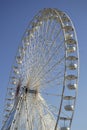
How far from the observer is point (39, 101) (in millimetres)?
31141

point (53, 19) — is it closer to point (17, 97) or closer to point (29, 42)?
point (29, 42)

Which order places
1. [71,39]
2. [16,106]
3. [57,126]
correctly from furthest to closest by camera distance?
1. [16,106]
2. [71,39]
3. [57,126]

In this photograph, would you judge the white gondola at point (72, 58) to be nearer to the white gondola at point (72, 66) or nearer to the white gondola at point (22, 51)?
the white gondola at point (72, 66)

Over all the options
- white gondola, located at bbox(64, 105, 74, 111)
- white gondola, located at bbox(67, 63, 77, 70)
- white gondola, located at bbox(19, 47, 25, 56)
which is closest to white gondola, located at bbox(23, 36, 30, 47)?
white gondola, located at bbox(19, 47, 25, 56)

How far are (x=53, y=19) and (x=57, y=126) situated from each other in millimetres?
9844

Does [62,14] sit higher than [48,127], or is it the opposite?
[62,14]

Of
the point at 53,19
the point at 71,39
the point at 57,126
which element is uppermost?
the point at 53,19

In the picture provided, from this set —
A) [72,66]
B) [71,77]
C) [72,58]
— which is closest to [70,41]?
[72,58]

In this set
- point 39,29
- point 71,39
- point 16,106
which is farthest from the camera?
point 39,29

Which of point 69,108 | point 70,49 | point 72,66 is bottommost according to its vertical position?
point 69,108

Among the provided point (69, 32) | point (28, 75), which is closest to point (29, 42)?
A: point (28, 75)

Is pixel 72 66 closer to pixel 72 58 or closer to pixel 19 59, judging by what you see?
pixel 72 58

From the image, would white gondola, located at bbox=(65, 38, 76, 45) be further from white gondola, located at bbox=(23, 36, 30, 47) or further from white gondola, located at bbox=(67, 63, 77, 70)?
white gondola, located at bbox=(23, 36, 30, 47)

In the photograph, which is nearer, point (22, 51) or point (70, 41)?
point (70, 41)
